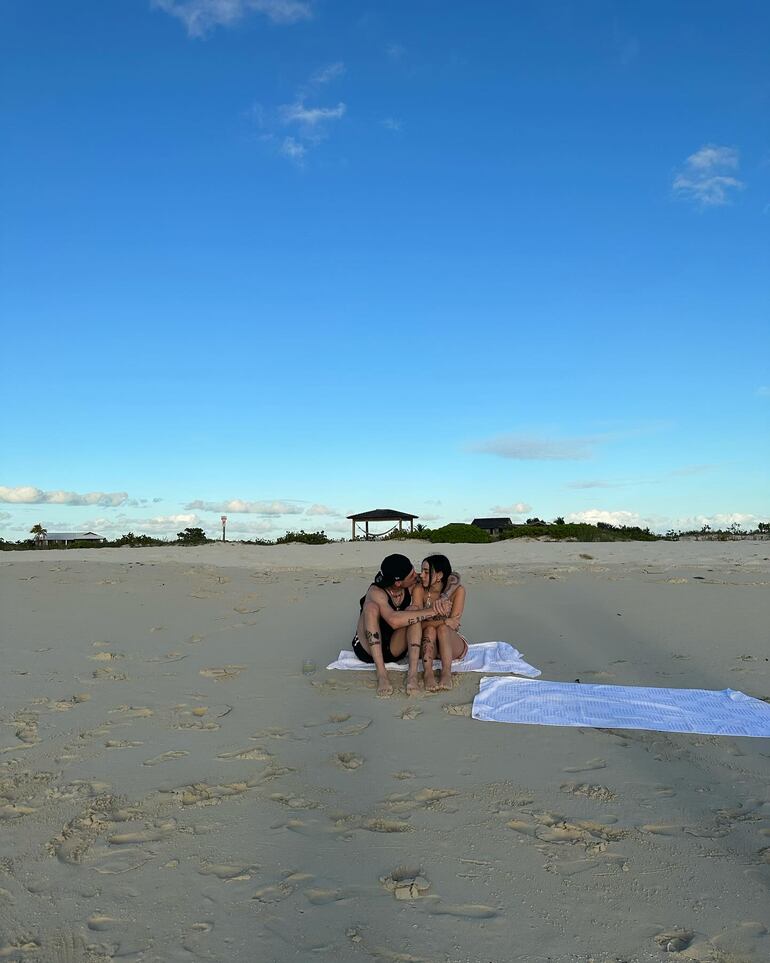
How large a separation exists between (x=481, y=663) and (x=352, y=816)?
9.83ft

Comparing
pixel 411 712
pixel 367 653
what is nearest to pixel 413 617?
pixel 367 653

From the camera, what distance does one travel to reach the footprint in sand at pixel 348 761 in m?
3.75

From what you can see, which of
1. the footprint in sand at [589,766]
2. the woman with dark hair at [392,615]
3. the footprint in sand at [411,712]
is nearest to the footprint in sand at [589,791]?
the footprint in sand at [589,766]

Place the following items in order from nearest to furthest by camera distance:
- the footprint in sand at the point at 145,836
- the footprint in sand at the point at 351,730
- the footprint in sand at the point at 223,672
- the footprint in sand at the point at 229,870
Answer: the footprint in sand at the point at 229,870 → the footprint in sand at the point at 145,836 → the footprint in sand at the point at 351,730 → the footprint in sand at the point at 223,672

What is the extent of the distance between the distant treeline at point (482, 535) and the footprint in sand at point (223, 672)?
1335cm

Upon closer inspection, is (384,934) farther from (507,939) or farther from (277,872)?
(277,872)

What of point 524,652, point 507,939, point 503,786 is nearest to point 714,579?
point 524,652

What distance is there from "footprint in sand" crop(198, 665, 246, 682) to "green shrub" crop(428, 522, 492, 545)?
48.0 feet

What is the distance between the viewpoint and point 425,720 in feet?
15.1

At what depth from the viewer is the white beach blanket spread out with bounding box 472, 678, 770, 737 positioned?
4.43 meters

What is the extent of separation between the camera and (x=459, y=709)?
4.80m

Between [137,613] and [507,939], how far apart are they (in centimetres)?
729

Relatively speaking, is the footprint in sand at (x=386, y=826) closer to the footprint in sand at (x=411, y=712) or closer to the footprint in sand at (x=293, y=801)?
the footprint in sand at (x=293, y=801)

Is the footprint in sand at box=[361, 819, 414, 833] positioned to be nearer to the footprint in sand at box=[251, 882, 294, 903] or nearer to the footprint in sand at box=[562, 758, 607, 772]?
the footprint in sand at box=[251, 882, 294, 903]
